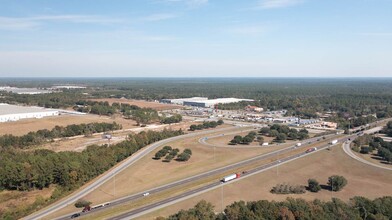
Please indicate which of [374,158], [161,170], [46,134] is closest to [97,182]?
[161,170]

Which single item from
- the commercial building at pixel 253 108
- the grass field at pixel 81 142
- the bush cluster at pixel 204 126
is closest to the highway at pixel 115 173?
the grass field at pixel 81 142

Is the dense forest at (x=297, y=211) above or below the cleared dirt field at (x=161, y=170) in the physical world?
above

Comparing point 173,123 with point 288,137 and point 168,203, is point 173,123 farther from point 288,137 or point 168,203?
point 168,203

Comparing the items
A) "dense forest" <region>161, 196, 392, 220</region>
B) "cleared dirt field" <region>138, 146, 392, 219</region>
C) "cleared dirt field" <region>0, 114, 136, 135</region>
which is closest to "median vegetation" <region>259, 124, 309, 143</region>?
"cleared dirt field" <region>138, 146, 392, 219</region>

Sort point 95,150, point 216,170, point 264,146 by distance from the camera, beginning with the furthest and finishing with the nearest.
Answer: point 264,146
point 95,150
point 216,170

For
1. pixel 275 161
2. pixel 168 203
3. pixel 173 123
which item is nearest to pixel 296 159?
pixel 275 161

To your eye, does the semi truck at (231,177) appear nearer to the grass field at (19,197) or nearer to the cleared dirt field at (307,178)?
the cleared dirt field at (307,178)
